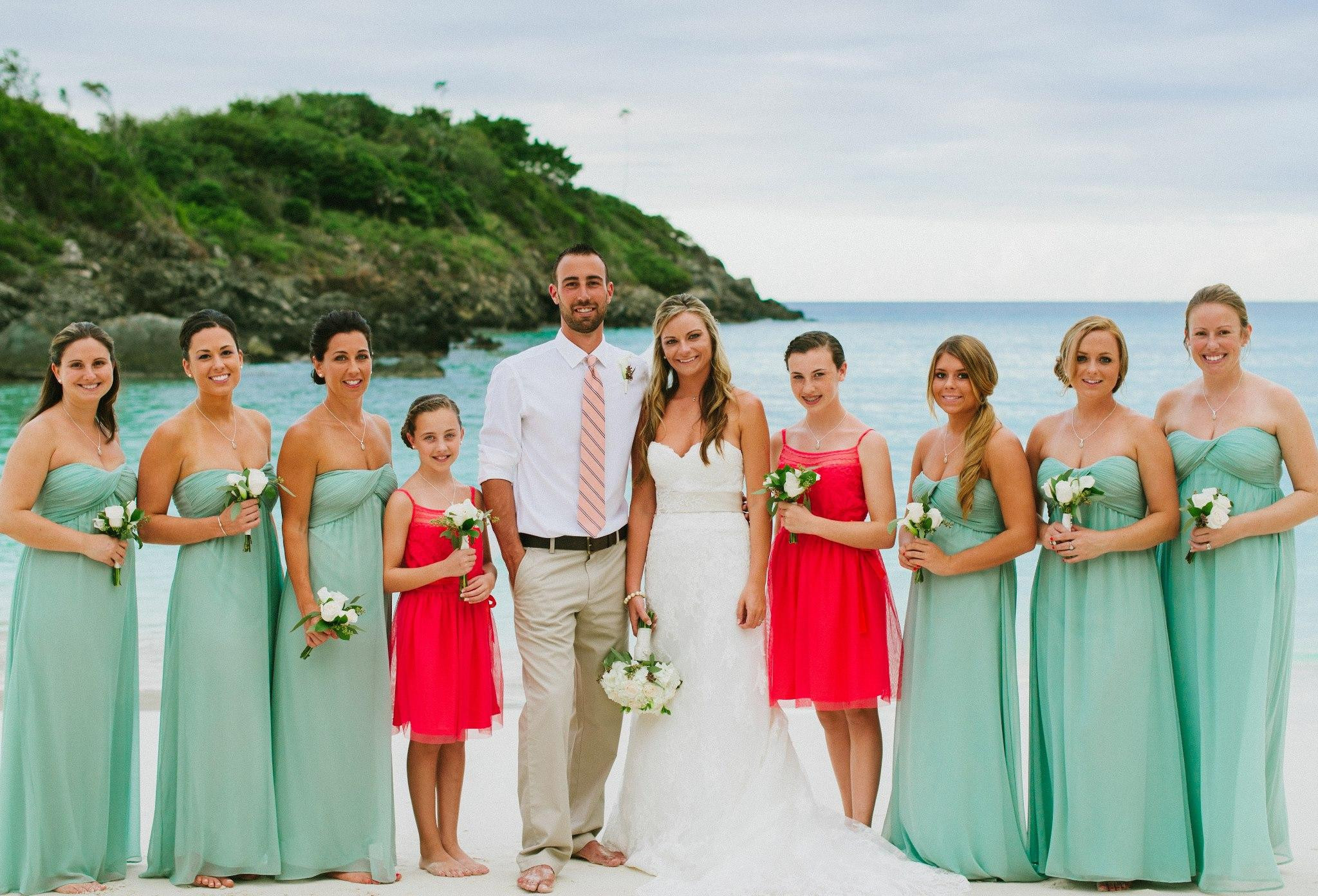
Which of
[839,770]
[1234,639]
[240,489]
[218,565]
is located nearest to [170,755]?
[218,565]

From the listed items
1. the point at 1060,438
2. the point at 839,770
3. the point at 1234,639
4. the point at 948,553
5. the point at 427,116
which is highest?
the point at 427,116

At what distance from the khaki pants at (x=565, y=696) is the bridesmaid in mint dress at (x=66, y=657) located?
63.8 inches

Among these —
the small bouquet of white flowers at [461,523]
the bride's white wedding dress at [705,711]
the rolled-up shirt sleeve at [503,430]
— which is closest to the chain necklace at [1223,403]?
the bride's white wedding dress at [705,711]

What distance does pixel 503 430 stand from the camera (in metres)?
5.18

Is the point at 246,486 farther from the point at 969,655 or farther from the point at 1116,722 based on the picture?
the point at 1116,722

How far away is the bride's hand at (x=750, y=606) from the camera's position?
5078 millimetres

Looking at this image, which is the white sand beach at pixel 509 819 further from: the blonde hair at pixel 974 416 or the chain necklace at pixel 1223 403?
the chain necklace at pixel 1223 403

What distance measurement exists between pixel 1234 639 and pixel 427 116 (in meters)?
80.9

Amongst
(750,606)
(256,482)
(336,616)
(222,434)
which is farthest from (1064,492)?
(222,434)

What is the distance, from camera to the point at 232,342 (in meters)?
4.92

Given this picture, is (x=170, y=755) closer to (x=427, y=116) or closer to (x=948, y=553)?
(x=948, y=553)

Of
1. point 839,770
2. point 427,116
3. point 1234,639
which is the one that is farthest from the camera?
point 427,116

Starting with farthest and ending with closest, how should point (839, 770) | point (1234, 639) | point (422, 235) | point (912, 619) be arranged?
point (422, 235), point (839, 770), point (912, 619), point (1234, 639)

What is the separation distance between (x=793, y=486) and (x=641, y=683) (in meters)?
1.03
